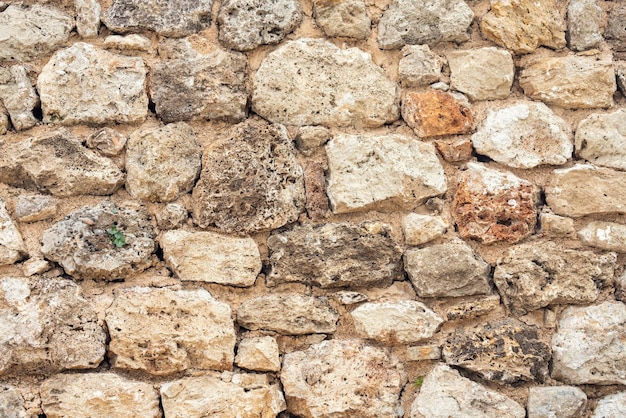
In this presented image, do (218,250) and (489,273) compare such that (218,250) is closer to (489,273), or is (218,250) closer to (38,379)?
(38,379)

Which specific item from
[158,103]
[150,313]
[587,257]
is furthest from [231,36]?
[587,257]

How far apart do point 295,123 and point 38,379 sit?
117cm

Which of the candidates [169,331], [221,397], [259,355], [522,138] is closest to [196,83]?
[169,331]

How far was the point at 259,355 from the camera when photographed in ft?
7.21

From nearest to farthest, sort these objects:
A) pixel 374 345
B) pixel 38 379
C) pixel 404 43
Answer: pixel 38 379 < pixel 374 345 < pixel 404 43

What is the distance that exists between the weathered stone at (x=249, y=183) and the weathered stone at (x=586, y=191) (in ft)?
2.93

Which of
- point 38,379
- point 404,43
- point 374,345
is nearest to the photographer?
point 38,379

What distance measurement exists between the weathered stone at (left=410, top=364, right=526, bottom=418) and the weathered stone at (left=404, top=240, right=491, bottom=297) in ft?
0.84

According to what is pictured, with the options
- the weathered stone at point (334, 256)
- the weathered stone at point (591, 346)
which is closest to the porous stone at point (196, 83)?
the weathered stone at point (334, 256)

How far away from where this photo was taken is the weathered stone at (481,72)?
7.98 ft

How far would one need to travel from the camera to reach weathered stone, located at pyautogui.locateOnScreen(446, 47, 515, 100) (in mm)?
2434

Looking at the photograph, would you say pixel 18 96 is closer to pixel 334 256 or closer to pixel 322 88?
pixel 322 88

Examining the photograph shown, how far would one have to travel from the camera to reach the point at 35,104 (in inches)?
87.4

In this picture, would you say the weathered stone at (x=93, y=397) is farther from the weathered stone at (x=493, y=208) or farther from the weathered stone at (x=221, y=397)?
the weathered stone at (x=493, y=208)
